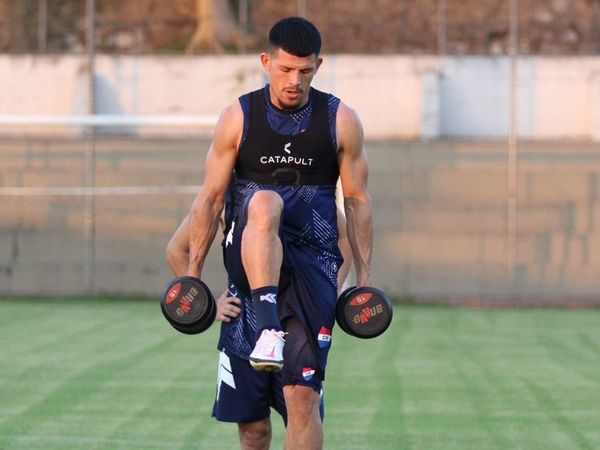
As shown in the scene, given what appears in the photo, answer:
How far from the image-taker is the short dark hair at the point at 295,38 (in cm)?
596

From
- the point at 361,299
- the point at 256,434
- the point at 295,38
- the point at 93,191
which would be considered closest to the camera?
the point at 295,38

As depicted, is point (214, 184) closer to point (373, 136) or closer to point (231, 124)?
point (231, 124)

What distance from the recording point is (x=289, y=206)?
614 cm

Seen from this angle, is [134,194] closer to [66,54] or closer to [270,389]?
[66,54]

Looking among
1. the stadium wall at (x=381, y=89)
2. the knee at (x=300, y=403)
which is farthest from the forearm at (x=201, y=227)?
the stadium wall at (x=381, y=89)

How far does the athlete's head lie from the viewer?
5969 mm

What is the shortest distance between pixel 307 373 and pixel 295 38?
139cm

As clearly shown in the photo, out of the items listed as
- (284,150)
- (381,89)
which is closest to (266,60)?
(284,150)

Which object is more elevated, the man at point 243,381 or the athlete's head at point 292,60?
the athlete's head at point 292,60

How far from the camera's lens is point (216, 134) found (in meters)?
6.13

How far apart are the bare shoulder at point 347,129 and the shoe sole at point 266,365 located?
3.18 feet

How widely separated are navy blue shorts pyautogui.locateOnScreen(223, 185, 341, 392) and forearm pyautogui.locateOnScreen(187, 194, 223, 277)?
0.27ft

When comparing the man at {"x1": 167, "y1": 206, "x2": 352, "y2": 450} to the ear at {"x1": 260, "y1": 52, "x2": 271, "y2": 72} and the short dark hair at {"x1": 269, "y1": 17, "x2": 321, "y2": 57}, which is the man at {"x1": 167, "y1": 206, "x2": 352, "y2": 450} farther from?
the short dark hair at {"x1": 269, "y1": 17, "x2": 321, "y2": 57}

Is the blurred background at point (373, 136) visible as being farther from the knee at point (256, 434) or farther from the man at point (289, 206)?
the man at point (289, 206)
